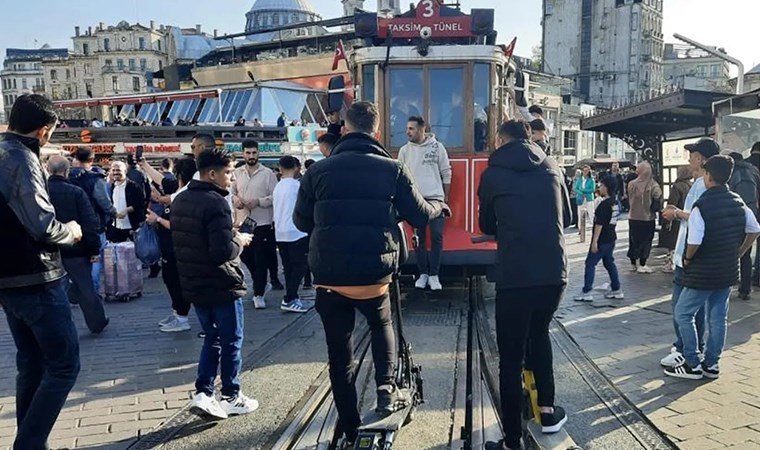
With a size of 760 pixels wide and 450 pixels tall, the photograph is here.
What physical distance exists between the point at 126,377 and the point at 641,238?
7944mm

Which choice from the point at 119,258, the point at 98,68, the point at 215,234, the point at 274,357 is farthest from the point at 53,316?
the point at 98,68

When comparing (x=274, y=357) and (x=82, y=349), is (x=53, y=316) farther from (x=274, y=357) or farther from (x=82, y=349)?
(x=82, y=349)

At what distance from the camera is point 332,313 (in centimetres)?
363

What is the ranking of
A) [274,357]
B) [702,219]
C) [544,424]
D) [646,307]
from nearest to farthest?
[544,424] < [702,219] < [274,357] < [646,307]

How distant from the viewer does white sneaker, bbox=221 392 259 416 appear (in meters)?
4.39

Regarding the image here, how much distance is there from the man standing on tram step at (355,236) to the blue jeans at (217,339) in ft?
2.97

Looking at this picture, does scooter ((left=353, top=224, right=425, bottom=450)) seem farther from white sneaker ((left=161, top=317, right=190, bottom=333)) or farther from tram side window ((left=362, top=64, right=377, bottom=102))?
tram side window ((left=362, top=64, right=377, bottom=102))

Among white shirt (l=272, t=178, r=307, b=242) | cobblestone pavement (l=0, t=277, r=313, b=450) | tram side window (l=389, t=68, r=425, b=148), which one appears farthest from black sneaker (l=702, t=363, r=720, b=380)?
white shirt (l=272, t=178, r=307, b=242)

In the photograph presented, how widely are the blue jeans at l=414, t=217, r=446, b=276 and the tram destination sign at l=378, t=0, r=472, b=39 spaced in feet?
7.86

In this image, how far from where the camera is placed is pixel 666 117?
1152 centimetres

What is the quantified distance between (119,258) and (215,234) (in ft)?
16.3

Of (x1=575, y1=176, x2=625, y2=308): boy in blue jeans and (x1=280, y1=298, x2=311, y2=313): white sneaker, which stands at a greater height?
(x1=575, y1=176, x2=625, y2=308): boy in blue jeans

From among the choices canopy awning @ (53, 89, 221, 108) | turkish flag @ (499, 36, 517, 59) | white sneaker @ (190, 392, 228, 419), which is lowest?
white sneaker @ (190, 392, 228, 419)

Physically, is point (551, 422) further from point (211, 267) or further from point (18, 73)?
point (18, 73)
